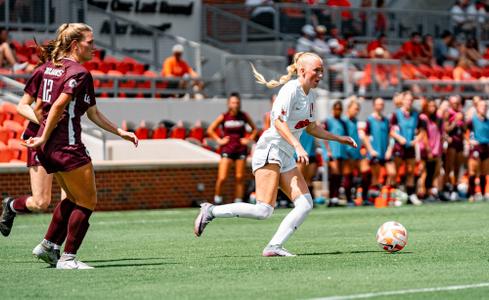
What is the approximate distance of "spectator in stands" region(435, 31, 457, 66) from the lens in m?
33.2

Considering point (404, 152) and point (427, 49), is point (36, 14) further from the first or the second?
point (427, 49)

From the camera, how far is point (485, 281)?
965 cm

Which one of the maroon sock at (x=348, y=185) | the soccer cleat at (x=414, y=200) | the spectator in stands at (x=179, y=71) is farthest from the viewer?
the spectator in stands at (x=179, y=71)

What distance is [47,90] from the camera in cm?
1088

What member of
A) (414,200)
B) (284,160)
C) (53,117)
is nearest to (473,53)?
(414,200)

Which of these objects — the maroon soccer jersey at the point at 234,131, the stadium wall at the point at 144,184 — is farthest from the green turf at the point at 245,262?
the maroon soccer jersey at the point at 234,131

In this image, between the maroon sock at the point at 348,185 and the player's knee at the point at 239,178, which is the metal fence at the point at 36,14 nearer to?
the player's knee at the point at 239,178

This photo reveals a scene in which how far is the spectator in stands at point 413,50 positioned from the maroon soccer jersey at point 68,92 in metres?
21.7

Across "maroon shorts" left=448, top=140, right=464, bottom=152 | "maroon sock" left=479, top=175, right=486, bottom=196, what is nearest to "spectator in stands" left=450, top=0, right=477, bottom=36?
"maroon shorts" left=448, top=140, right=464, bottom=152

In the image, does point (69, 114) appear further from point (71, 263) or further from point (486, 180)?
point (486, 180)

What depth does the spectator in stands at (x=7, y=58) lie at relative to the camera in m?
25.0

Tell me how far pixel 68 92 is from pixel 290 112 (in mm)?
2344

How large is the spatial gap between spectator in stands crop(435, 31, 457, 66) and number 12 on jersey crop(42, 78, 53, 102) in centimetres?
2323

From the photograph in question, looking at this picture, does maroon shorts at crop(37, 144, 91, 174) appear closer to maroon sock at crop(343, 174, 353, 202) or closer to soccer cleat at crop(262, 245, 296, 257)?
soccer cleat at crop(262, 245, 296, 257)
